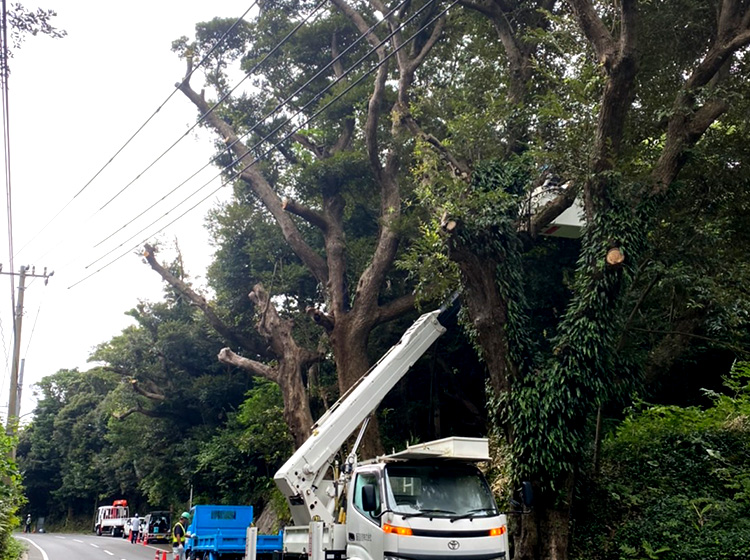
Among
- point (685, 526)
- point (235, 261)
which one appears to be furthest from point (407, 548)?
point (235, 261)

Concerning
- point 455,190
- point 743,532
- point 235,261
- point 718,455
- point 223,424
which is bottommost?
point 743,532

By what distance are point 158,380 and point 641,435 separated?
25.3m

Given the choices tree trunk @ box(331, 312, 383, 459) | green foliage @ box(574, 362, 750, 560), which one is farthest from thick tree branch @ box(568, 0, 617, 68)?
tree trunk @ box(331, 312, 383, 459)

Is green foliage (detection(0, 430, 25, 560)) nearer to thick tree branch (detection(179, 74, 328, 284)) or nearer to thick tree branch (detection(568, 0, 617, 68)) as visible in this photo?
thick tree branch (detection(179, 74, 328, 284))

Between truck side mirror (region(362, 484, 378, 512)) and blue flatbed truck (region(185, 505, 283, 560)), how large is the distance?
6.04 metres

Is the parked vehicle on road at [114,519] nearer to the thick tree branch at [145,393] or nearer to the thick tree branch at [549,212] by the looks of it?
the thick tree branch at [145,393]

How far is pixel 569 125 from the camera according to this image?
1420cm

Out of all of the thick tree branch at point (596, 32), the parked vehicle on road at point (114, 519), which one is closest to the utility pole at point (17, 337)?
the thick tree branch at point (596, 32)

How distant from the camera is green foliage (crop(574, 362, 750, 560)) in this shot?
1120 cm

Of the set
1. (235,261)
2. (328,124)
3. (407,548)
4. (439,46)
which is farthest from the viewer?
(235,261)

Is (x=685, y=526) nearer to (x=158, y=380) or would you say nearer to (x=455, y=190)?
(x=455, y=190)

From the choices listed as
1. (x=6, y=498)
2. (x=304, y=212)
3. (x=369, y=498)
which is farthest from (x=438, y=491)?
(x=304, y=212)

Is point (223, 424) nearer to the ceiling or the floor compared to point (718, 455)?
nearer to the ceiling

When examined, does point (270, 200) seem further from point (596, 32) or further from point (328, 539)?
point (328, 539)
